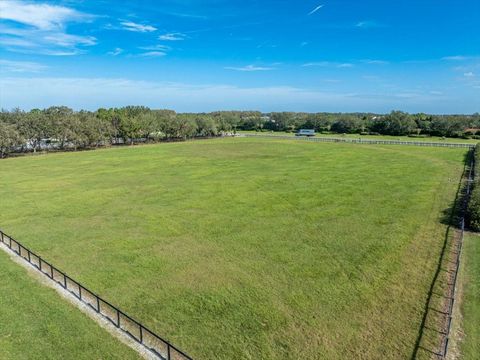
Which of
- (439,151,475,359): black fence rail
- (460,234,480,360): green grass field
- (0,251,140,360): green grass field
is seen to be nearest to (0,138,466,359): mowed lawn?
(439,151,475,359): black fence rail

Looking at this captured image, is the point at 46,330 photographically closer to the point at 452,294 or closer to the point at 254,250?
the point at 254,250

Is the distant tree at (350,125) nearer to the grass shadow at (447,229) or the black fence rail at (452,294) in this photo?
the grass shadow at (447,229)

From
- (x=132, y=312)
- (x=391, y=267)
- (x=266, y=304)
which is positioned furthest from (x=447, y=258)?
(x=132, y=312)

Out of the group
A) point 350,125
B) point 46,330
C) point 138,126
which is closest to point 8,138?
point 138,126

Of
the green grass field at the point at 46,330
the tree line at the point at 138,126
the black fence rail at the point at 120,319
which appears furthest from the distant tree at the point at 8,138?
the green grass field at the point at 46,330

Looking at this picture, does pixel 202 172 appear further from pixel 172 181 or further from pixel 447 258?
pixel 447 258
